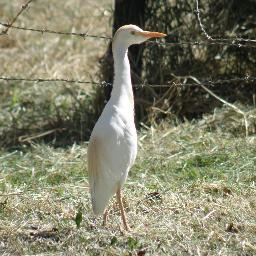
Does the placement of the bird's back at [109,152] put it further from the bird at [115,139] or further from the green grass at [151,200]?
the green grass at [151,200]

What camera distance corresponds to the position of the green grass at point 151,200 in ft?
16.4

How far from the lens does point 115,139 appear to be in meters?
4.96

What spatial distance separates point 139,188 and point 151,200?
Answer: 1.08 feet

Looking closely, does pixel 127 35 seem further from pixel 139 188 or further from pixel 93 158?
pixel 139 188

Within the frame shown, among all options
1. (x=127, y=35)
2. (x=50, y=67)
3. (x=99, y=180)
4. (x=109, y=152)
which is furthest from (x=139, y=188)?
(x=50, y=67)

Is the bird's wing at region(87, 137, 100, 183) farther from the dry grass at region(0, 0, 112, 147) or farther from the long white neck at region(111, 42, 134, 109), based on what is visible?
the dry grass at region(0, 0, 112, 147)

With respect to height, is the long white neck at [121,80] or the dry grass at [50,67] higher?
the long white neck at [121,80]

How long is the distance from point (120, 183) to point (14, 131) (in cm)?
298

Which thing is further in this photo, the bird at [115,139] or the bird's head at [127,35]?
the bird's head at [127,35]

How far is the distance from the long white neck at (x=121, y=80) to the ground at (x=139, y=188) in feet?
2.39

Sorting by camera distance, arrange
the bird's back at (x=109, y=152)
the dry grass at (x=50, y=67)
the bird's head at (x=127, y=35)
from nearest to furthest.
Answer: the bird's back at (x=109, y=152) < the bird's head at (x=127, y=35) < the dry grass at (x=50, y=67)

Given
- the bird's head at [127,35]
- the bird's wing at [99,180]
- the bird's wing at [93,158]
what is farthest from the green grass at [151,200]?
Answer: the bird's head at [127,35]

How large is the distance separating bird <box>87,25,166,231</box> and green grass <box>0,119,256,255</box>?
0.21 meters

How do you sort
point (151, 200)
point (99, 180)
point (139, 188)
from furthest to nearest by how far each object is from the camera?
point (139, 188), point (151, 200), point (99, 180)
